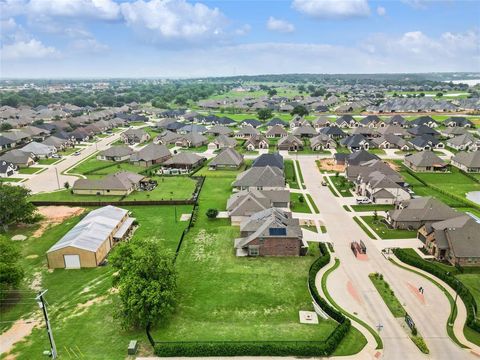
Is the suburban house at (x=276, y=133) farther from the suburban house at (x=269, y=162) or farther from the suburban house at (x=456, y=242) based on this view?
the suburban house at (x=456, y=242)

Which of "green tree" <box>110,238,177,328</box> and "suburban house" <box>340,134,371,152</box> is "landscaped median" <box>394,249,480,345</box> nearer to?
"green tree" <box>110,238,177,328</box>

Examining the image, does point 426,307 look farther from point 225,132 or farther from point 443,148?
point 225,132

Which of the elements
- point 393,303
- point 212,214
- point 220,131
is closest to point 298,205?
point 212,214

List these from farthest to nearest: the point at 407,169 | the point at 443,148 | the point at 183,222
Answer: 1. the point at 443,148
2. the point at 407,169
3. the point at 183,222

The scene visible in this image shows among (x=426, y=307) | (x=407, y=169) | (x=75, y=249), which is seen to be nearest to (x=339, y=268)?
(x=426, y=307)

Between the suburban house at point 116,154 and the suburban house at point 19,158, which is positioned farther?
the suburban house at point 116,154

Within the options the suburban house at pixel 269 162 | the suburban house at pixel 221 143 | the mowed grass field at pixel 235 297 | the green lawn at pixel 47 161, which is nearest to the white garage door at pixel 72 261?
the mowed grass field at pixel 235 297
